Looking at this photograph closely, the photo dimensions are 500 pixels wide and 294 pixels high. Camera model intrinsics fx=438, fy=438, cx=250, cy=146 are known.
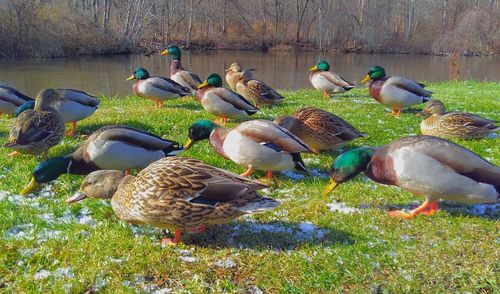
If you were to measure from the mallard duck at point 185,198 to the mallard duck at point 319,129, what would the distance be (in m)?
2.43

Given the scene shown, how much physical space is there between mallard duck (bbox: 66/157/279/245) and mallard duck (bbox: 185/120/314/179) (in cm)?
133

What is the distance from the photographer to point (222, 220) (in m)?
3.33

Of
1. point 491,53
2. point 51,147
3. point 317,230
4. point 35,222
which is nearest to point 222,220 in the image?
point 317,230

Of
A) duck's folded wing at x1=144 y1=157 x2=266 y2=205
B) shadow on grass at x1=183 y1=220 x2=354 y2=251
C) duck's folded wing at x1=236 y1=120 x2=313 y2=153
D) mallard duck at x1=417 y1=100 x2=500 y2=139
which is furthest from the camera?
mallard duck at x1=417 y1=100 x2=500 y2=139

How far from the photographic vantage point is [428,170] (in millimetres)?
3758

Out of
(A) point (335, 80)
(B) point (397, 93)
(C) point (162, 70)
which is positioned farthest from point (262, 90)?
(C) point (162, 70)

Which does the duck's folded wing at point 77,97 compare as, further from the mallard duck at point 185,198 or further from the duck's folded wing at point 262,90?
the mallard duck at point 185,198

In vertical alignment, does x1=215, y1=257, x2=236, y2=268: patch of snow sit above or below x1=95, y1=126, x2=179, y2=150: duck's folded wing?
below

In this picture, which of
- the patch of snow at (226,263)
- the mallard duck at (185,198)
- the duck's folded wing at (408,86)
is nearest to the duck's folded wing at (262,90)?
the duck's folded wing at (408,86)

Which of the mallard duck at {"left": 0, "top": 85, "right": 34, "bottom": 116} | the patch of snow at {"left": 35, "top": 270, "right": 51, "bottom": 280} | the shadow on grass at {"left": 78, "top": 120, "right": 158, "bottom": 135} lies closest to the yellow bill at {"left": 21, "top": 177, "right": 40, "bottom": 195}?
the patch of snow at {"left": 35, "top": 270, "right": 51, "bottom": 280}

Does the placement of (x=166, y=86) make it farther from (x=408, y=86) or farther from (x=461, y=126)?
(x=461, y=126)

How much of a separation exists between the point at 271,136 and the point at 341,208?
1.14 meters

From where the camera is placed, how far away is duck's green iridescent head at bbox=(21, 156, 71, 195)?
14.1 ft

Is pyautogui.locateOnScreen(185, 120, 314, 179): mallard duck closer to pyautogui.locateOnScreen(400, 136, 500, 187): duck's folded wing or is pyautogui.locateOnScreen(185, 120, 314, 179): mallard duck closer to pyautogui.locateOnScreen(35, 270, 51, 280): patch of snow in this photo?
pyautogui.locateOnScreen(400, 136, 500, 187): duck's folded wing
